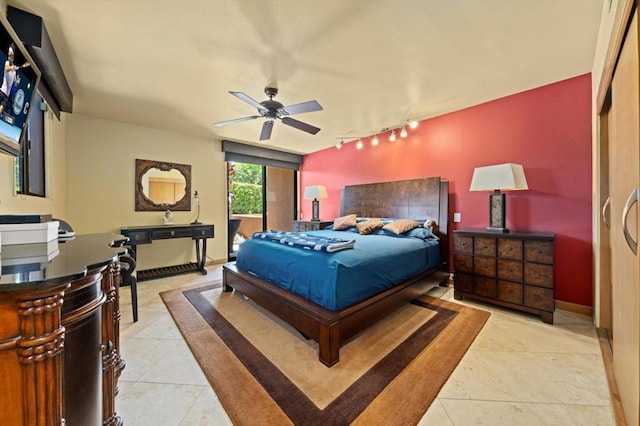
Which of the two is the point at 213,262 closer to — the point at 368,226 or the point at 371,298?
the point at 368,226

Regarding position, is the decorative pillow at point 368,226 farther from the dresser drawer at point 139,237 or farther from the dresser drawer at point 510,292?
the dresser drawer at point 139,237

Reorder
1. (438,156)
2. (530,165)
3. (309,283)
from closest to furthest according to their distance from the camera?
(309,283)
(530,165)
(438,156)

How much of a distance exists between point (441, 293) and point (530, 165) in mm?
1903

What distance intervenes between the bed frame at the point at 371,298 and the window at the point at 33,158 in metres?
2.07

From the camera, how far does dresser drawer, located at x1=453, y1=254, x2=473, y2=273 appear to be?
2.98 m

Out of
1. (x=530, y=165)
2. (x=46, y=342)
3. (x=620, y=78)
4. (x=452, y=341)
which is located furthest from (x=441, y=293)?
(x=46, y=342)

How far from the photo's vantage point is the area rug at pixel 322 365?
1.47 m

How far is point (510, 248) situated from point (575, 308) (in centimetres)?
97

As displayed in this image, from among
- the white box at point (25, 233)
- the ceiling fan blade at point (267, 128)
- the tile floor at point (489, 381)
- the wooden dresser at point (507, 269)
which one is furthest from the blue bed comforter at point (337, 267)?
the white box at point (25, 233)

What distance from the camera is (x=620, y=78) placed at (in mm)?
1374

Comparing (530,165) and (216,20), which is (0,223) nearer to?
(216,20)

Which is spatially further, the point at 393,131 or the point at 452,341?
the point at 393,131

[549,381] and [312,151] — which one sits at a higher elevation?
[312,151]

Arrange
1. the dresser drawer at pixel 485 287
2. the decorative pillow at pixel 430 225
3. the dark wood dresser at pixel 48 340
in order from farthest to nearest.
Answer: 1. the decorative pillow at pixel 430 225
2. the dresser drawer at pixel 485 287
3. the dark wood dresser at pixel 48 340
